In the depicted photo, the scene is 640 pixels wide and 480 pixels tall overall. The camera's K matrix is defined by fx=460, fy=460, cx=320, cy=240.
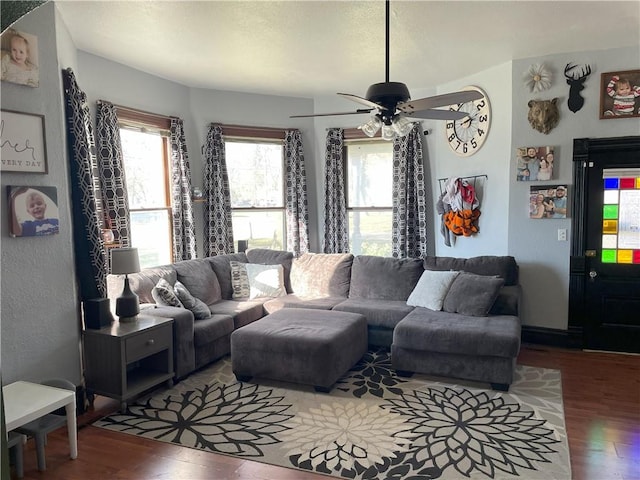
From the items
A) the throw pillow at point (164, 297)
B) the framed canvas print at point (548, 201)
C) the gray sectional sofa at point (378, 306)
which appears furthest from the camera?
the framed canvas print at point (548, 201)

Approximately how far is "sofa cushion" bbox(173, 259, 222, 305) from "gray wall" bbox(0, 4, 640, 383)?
44.4 inches

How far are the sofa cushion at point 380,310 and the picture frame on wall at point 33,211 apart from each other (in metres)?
2.61

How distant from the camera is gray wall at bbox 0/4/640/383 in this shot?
2.90m

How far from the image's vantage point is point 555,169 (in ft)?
14.6

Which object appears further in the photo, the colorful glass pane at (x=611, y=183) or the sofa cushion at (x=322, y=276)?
the sofa cushion at (x=322, y=276)

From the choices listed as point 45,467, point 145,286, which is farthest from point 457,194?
point 45,467

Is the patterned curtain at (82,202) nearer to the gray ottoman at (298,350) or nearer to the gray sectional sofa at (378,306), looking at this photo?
the gray sectional sofa at (378,306)

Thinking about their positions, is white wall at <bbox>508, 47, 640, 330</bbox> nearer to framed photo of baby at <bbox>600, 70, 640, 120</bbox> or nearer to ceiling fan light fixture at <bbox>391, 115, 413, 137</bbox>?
framed photo of baby at <bbox>600, 70, 640, 120</bbox>

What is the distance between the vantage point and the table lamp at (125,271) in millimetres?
3443

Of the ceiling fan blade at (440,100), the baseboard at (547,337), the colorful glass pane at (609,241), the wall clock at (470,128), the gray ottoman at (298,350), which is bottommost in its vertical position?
the baseboard at (547,337)

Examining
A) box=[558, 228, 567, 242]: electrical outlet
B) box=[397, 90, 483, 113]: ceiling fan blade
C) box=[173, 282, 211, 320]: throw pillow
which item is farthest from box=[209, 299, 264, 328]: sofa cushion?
box=[558, 228, 567, 242]: electrical outlet

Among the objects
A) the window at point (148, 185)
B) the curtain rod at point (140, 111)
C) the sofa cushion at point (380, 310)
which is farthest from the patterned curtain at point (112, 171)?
the sofa cushion at point (380, 310)

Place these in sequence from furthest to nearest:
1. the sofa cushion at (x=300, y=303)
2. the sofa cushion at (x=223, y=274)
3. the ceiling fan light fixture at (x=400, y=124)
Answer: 1. the sofa cushion at (x=223, y=274)
2. the sofa cushion at (x=300, y=303)
3. the ceiling fan light fixture at (x=400, y=124)

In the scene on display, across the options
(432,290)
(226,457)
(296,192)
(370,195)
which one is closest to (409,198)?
(370,195)
